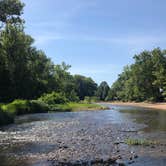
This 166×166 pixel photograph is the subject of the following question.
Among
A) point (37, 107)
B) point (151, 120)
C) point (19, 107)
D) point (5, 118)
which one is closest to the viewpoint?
point (5, 118)

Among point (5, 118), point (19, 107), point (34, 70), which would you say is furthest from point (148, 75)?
point (5, 118)

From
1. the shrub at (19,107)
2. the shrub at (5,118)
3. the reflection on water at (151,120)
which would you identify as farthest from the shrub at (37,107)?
the shrub at (5,118)

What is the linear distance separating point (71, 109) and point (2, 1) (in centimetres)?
3022

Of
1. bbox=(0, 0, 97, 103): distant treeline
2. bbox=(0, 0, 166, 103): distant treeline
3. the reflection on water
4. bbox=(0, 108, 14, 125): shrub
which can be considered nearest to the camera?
the reflection on water

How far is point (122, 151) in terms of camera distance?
19.2m

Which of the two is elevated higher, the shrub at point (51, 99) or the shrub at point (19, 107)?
the shrub at point (51, 99)

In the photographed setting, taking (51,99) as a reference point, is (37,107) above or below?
below

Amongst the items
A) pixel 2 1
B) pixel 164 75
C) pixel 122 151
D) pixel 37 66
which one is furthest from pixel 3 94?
pixel 122 151

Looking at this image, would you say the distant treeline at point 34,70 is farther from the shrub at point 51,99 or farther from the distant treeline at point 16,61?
the shrub at point 51,99

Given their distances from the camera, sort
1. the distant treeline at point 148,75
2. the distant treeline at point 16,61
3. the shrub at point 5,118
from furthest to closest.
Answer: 1. the distant treeline at point 148,75
2. the distant treeline at point 16,61
3. the shrub at point 5,118

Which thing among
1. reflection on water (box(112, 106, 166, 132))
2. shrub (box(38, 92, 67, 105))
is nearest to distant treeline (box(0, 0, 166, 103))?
shrub (box(38, 92, 67, 105))

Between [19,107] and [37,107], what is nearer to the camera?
[19,107]

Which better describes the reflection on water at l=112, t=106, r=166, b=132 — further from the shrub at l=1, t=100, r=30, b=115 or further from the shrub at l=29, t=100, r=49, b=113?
the shrub at l=29, t=100, r=49, b=113

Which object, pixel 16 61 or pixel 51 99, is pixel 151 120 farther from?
pixel 16 61
